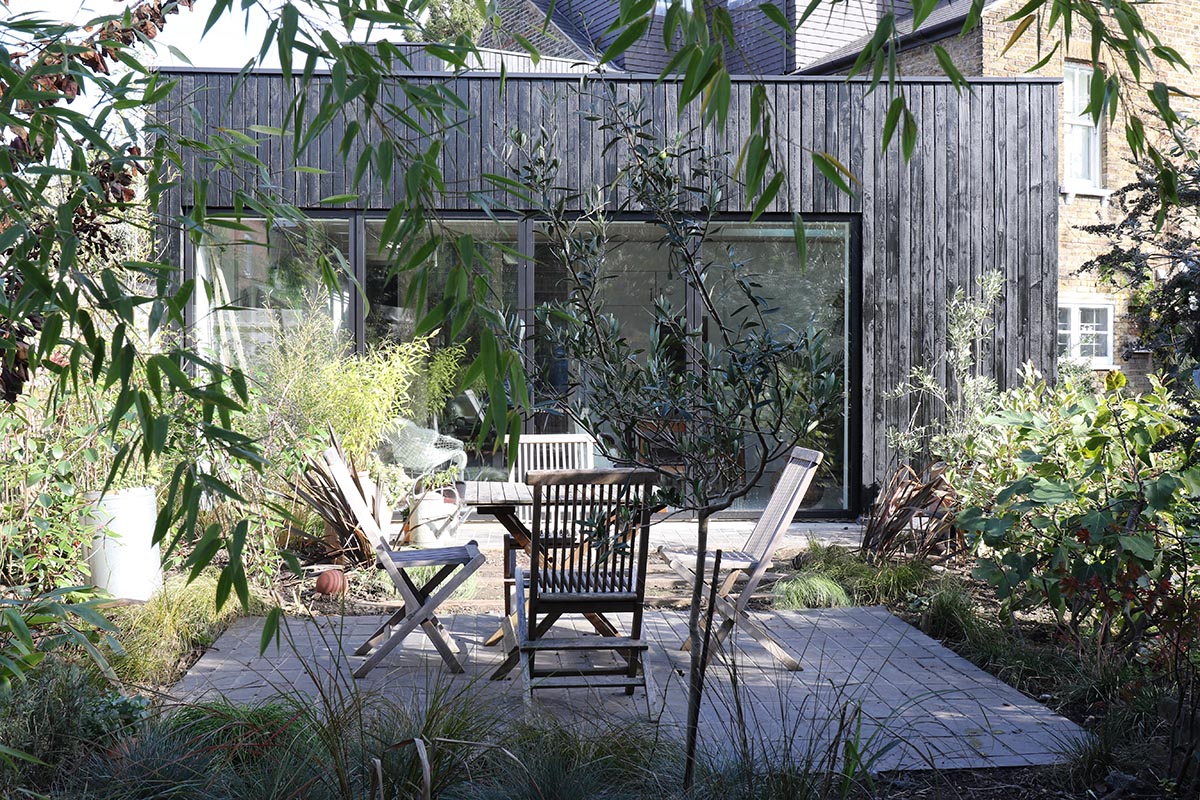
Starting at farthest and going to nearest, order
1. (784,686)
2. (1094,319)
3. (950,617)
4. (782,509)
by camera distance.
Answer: (1094,319) < (950,617) < (782,509) < (784,686)

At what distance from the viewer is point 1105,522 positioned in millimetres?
4039

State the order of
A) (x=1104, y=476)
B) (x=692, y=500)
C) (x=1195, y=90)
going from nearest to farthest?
(x=692, y=500)
(x=1104, y=476)
(x=1195, y=90)

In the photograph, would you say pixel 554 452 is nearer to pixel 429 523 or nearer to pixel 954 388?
pixel 429 523

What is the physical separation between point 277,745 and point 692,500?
1355 millimetres

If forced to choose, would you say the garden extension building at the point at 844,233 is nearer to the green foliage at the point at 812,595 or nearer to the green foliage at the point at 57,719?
the green foliage at the point at 812,595

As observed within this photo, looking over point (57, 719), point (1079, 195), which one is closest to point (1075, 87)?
point (1079, 195)

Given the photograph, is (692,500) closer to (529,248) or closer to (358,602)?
(358,602)

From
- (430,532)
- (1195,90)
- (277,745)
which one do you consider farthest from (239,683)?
(1195,90)

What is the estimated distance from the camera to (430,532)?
7949 mm

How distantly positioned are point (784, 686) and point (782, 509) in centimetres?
106

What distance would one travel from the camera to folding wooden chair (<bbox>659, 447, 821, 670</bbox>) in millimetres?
4867

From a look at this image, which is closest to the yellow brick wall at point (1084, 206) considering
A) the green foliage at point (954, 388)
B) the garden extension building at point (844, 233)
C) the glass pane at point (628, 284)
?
the garden extension building at point (844, 233)

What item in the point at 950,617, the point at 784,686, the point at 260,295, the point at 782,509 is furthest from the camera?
the point at 260,295

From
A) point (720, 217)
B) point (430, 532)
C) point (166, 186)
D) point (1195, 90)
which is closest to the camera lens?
point (166, 186)
